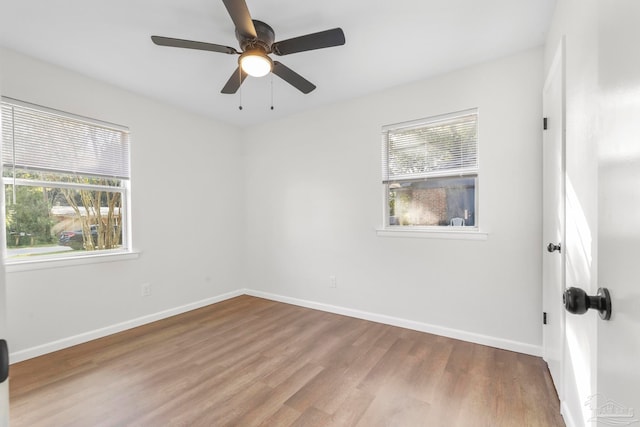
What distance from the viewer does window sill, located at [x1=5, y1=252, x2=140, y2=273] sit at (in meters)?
2.35

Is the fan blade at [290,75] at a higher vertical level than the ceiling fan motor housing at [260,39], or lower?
lower

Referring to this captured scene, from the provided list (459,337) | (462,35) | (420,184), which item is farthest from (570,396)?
(462,35)

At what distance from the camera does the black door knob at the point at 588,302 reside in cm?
65

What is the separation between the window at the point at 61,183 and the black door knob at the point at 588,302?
363 centimetres

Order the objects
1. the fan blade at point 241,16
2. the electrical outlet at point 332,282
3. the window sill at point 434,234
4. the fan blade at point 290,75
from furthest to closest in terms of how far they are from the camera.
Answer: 1. the electrical outlet at point 332,282
2. the window sill at point 434,234
3. the fan blade at point 290,75
4. the fan blade at point 241,16

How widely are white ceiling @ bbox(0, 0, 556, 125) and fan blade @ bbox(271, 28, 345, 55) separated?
0.26 m

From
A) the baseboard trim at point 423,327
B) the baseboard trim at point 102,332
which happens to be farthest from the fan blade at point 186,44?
the baseboard trim at point 423,327

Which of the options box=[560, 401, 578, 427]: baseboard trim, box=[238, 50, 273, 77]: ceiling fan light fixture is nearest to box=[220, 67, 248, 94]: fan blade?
box=[238, 50, 273, 77]: ceiling fan light fixture

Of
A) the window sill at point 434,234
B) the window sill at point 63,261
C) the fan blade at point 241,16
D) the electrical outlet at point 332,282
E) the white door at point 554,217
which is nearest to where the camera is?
the fan blade at point 241,16

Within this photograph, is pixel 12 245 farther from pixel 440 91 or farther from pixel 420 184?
pixel 440 91

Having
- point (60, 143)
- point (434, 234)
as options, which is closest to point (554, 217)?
point (434, 234)

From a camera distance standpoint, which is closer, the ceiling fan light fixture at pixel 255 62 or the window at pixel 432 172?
the ceiling fan light fixture at pixel 255 62

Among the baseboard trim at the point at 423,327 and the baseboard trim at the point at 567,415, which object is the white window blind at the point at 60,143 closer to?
the baseboard trim at the point at 423,327

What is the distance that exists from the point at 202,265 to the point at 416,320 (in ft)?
9.03
